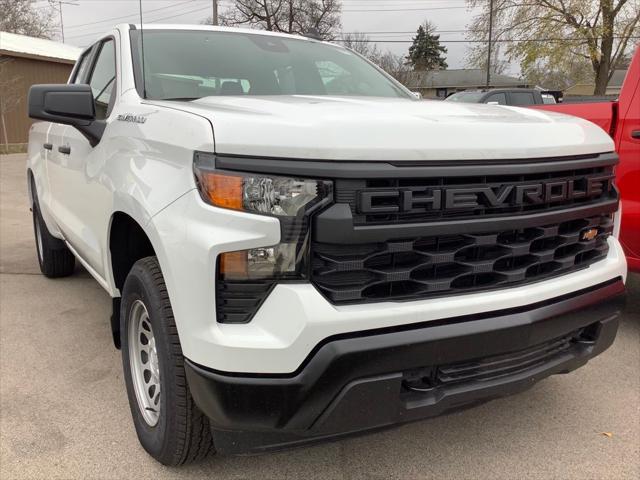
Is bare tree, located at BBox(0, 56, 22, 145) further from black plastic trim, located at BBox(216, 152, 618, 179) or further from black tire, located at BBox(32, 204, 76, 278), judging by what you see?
black plastic trim, located at BBox(216, 152, 618, 179)

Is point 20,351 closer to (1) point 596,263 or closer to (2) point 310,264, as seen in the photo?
(2) point 310,264

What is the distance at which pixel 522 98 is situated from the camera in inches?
543

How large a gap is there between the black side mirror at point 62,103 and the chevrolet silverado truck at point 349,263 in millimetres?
344

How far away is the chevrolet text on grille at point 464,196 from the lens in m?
1.74

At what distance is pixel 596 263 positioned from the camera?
2361 mm

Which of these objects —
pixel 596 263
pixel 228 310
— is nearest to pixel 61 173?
pixel 228 310

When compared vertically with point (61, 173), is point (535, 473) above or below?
below

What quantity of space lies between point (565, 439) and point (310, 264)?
162 cm

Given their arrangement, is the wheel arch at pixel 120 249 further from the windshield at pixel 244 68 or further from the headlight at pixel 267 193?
the headlight at pixel 267 193

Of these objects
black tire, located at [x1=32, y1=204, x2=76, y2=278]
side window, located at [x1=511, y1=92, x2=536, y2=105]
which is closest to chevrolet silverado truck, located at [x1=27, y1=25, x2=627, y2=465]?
black tire, located at [x1=32, y1=204, x2=76, y2=278]

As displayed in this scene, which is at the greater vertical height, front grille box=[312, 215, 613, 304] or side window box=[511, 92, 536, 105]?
side window box=[511, 92, 536, 105]

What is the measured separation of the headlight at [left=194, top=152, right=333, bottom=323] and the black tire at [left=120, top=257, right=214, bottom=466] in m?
0.34

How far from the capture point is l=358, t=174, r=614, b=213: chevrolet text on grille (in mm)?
1742

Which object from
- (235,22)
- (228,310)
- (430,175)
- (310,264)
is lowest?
(228,310)
